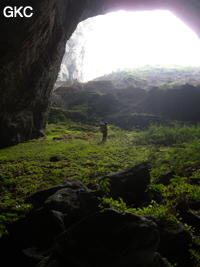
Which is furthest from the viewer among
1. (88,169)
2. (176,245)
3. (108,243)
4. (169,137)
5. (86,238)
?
(169,137)

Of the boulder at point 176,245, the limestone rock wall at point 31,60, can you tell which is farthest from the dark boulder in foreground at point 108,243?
the limestone rock wall at point 31,60

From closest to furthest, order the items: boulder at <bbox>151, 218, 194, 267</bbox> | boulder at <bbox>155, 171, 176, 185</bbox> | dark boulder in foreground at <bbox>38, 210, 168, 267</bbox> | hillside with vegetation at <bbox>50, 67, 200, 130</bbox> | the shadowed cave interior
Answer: dark boulder in foreground at <bbox>38, 210, 168, 267</bbox> → the shadowed cave interior → boulder at <bbox>151, 218, 194, 267</bbox> → boulder at <bbox>155, 171, 176, 185</bbox> → hillside with vegetation at <bbox>50, 67, 200, 130</bbox>

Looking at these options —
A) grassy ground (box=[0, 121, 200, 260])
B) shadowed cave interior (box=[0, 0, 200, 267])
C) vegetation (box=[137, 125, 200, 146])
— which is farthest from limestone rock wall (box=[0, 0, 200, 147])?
vegetation (box=[137, 125, 200, 146])

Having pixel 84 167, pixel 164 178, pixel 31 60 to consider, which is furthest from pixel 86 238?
pixel 31 60

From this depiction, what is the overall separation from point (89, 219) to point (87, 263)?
0.96 metres

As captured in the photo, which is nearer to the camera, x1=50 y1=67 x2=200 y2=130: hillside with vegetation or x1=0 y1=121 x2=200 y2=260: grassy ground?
x1=0 y1=121 x2=200 y2=260: grassy ground

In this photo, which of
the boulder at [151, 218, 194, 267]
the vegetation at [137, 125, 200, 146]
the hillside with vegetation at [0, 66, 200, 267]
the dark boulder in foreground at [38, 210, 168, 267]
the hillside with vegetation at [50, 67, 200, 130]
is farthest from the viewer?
the hillside with vegetation at [50, 67, 200, 130]

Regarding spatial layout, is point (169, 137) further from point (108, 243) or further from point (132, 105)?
point (108, 243)

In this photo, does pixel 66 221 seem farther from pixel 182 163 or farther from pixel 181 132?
pixel 181 132

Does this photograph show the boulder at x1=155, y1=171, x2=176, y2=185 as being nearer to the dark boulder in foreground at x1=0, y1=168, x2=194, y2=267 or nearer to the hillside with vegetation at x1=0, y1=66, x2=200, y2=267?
the hillside with vegetation at x1=0, y1=66, x2=200, y2=267

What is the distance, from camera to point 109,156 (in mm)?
20531

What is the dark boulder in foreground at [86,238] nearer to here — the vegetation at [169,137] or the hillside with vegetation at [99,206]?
the hillside with vegetation at [99,206]

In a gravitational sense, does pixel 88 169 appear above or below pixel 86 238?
below

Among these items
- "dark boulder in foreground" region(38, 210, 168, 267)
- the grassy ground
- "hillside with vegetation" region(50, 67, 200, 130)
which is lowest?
the grassy ground
